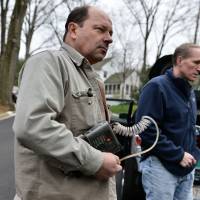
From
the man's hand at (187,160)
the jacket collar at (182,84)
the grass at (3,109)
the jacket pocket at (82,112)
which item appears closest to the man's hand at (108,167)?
the jacket pocket at (82,112)

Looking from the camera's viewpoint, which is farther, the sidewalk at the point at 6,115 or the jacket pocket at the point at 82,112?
the sidewalk at the point at 6,115

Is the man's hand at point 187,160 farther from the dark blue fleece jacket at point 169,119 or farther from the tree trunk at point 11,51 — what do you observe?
the tree trunk at point 11,51

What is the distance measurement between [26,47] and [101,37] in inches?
1562

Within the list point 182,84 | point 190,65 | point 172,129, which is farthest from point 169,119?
point 190,65

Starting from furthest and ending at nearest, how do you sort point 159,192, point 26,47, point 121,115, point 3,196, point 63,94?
point 26,47 → point 121,115 → point 3,196 → point 159,192 → point 63,94

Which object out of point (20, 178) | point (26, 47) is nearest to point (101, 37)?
point (20, 178)

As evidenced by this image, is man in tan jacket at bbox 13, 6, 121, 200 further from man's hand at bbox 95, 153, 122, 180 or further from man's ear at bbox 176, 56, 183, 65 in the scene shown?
man's ear at bbox 176, 56, 183, 65

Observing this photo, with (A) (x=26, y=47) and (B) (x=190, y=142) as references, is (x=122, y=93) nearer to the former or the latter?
(A) (x=26, y=47)

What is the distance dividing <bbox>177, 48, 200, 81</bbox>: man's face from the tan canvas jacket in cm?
143

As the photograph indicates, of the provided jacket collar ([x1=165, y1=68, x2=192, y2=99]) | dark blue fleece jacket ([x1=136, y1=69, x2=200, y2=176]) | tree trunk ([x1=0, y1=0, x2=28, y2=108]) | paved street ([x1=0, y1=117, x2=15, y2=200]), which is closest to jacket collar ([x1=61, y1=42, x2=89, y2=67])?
dark blue fleece jacket ([x1=136, y1=69, x2=200, y2=176])

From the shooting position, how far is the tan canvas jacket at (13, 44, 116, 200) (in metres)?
1.88

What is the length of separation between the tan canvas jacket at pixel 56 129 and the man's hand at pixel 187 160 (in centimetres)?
127

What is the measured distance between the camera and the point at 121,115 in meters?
6.59

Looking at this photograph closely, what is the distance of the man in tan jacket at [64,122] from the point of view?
1.88 meters
